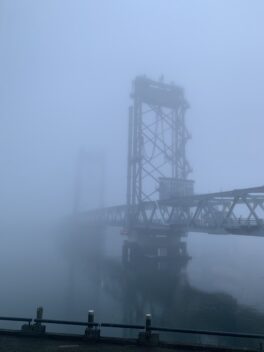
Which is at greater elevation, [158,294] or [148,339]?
[148,339]

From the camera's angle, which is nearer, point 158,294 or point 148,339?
point 148,339

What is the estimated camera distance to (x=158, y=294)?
30.1m

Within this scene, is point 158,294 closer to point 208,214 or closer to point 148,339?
point 208,214

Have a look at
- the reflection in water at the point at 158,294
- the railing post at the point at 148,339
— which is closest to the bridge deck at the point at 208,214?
the reflection in water at the point at 158,294

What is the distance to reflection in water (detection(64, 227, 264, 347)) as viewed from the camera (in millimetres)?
21808

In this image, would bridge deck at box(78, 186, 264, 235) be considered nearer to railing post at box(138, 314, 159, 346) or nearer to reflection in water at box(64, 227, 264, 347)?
reflection in water at box(64, 227, 264, 347)

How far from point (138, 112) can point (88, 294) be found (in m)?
28.3

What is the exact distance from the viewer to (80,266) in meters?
46.7

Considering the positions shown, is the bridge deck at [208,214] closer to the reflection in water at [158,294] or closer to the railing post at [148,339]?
the reflection in water at [158,294]

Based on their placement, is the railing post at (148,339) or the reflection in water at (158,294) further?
the reflection in water at (158,294)

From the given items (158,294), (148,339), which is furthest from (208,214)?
(148,339)

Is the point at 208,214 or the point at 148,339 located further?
the point at 208,214

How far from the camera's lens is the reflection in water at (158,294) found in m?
21.8

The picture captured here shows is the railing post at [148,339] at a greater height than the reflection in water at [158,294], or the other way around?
the railing post at [148,339]
